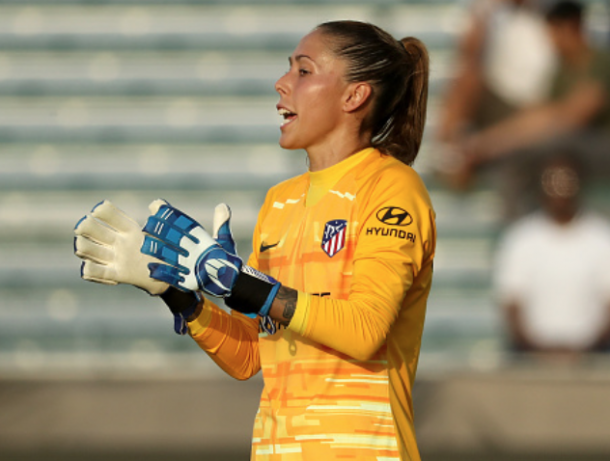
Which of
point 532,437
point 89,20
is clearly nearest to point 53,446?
point 532,437

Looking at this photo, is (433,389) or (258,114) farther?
(258,114)

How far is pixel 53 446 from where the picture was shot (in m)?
5.30

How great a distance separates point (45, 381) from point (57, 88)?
8.33 ft

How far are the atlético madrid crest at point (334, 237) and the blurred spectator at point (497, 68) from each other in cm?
456

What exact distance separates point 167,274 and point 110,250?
12 cm

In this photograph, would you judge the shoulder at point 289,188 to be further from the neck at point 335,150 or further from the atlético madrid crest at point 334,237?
the atlético madrid crest at point 334,237

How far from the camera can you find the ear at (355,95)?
222 centimetres

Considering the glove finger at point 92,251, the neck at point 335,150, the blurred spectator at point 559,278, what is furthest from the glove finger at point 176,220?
the blurred spectator at point 559,278

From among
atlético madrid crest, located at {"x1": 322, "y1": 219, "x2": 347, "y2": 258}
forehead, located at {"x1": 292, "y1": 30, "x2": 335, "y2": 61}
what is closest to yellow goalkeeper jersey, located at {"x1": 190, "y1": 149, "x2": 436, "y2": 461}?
atlético madrid crest, located at {"x1": 322, "y1": 219, "x2": 347, "y2": 258}

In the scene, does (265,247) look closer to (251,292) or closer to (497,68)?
(251,292)

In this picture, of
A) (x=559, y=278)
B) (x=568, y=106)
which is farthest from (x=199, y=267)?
(x=568, y=106)

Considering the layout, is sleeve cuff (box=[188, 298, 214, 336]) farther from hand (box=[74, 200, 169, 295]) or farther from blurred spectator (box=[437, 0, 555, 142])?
blurred spectator (box=[437, 0, 555, 142])

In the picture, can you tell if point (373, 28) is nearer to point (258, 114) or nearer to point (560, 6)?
point (560, 6)

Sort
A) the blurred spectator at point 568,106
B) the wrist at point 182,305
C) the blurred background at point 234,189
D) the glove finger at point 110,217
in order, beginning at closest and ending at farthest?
the glove finger at point 110,217 → the wrist at point 182,305 → the blurred background at point 234,189 → the blurred spectator at point 568,106
